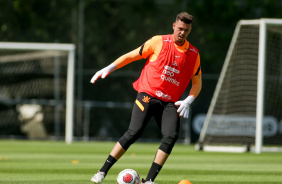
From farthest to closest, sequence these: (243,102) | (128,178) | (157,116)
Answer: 1. (243,102)
2. (157,116)
3. (128,178)

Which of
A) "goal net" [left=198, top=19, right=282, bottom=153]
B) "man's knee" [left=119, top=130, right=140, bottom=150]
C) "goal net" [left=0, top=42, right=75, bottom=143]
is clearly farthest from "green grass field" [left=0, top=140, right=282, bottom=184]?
"goal net" [left=0, top=42, right=75, bottom=143]

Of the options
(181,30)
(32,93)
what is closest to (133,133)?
(181,30)

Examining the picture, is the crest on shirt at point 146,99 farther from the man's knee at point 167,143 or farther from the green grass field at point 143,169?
the green grass field at point 143,169

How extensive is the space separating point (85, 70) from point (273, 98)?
7048 mm

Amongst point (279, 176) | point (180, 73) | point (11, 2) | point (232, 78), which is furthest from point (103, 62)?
point (180, 73)

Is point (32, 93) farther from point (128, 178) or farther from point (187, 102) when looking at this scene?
point (128, 178)

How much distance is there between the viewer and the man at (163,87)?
25.9 ft

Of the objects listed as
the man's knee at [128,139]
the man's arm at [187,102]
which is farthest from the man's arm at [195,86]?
the man's knee at [128,139]

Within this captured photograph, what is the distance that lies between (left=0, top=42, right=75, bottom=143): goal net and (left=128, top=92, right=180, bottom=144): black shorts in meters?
15.0

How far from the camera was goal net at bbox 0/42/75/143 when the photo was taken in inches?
914

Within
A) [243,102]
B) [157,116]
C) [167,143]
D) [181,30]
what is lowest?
[167,143]

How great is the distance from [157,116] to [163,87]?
14.7 inches

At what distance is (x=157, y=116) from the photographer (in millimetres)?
8125

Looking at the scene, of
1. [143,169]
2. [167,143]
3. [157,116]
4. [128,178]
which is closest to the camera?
[128,178]
